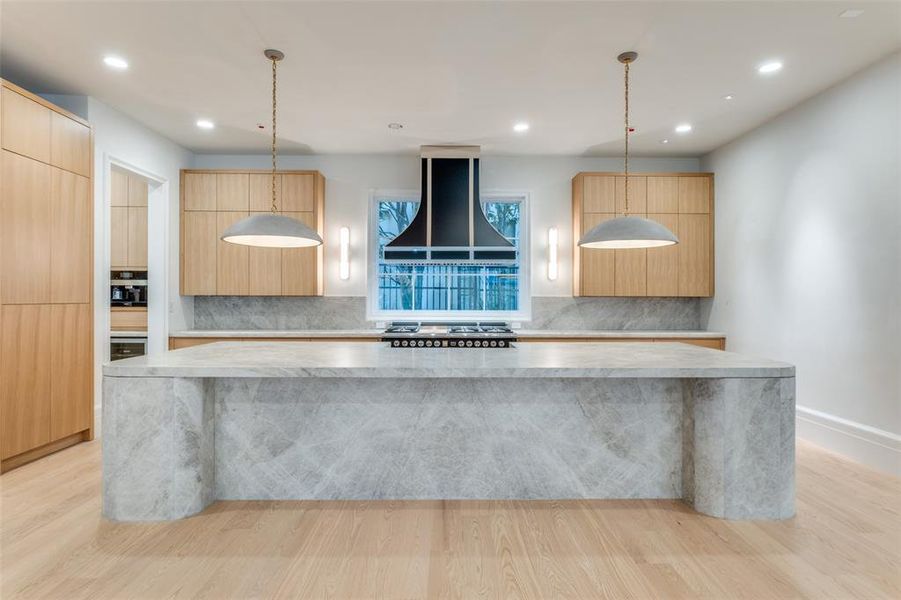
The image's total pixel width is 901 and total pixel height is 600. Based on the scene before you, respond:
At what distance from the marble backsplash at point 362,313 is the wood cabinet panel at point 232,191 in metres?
1.01

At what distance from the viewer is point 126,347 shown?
16.1 ft

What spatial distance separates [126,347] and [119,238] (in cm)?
118

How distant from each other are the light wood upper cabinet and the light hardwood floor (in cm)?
275

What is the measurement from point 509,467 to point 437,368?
0.78 meters

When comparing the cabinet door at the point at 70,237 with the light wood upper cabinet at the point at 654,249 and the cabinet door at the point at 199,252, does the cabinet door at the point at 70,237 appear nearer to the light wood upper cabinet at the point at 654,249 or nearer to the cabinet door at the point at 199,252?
the cabinet door at the point at 199,252

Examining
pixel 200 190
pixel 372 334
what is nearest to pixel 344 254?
pixel 372 334

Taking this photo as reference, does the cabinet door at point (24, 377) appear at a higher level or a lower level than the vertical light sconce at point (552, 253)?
lower

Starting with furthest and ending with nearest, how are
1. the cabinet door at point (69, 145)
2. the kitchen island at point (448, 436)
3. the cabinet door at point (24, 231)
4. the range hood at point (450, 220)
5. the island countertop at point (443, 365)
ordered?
the range hood at point (450, 220), the cabinet door at point (69, 145), the cabinet door at point (24, 231), the kitchen island at point (448, 436), the island countertop at point (443, 365)

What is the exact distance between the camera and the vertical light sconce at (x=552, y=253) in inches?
207

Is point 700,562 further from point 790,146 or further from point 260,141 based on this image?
point 260,141

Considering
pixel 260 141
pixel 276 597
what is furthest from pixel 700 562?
pixel 260 141

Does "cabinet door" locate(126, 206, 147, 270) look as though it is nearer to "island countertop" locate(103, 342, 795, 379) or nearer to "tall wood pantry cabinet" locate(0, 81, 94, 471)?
"tall wood pantry cabinet" locate(0, 81, 94, 471)

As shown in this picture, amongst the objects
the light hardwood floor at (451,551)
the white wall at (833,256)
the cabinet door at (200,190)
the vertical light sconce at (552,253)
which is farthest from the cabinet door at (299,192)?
the white wall at (833,256)

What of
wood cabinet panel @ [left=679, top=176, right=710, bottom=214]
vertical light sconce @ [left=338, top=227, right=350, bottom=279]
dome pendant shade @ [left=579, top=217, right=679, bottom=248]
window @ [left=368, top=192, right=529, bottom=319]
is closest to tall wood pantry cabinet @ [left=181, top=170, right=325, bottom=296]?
vertical light sconce @ [left=338, top=227, right=350, bottom=279]
